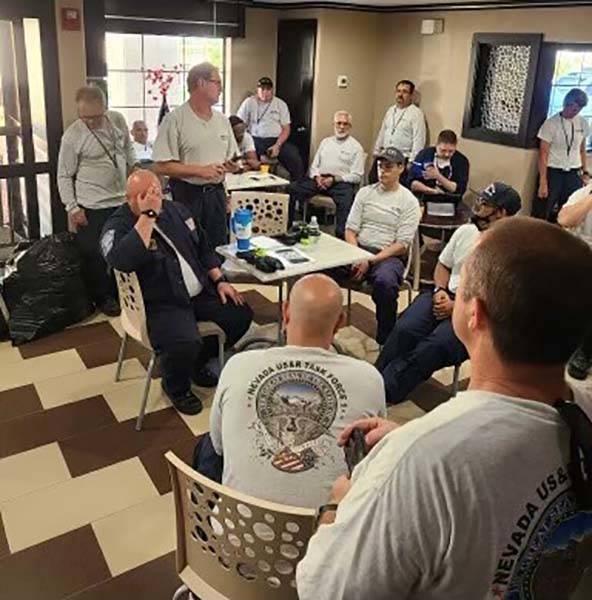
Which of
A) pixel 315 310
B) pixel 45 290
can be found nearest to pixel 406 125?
pixel 45 290

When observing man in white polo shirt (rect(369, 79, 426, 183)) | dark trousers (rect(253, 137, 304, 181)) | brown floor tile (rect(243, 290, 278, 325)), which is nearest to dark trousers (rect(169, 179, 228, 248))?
brown floor tile (rect(243, 290, 278, 325))

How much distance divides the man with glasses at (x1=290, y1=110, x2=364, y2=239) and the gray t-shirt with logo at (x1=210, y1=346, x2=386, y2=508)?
4108 millimetres

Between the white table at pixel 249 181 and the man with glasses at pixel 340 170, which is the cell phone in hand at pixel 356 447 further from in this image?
the man with glasses at pixel 340 170

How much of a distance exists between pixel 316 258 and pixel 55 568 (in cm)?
190

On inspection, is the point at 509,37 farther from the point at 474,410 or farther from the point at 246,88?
the point at 474,410

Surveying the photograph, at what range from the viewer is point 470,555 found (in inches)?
29.0

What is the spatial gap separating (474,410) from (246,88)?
6.76 metres

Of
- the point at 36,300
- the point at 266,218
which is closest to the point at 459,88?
the point at 266,218

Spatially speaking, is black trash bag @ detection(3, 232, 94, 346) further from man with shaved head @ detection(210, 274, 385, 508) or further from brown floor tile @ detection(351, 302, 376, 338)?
man with shaved head @ detection(210, 274, 385, 508)

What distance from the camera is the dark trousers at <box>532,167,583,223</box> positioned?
5.45 metres

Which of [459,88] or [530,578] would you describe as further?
[459,88]

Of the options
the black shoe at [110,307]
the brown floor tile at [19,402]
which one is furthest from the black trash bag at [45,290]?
the brown floor tile at [19,402]

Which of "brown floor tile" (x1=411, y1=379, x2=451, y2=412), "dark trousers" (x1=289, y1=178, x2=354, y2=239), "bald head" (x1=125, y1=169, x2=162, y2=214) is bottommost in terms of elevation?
"brown floor tile" (x1=411, y1=379, x2=451, y2=412)

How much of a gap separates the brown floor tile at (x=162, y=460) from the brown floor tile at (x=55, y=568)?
0.36 meters
